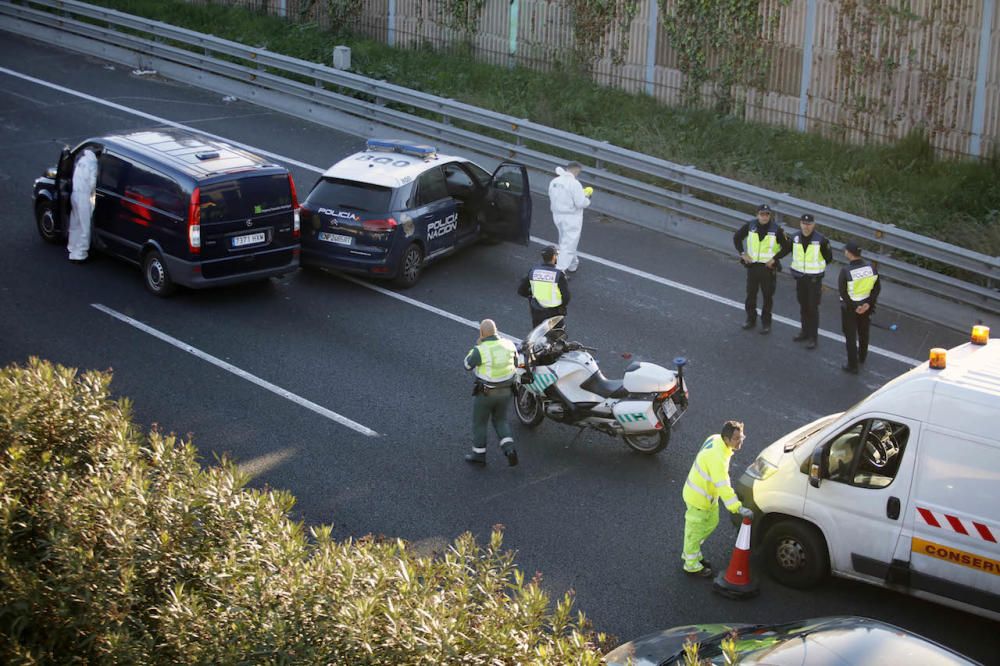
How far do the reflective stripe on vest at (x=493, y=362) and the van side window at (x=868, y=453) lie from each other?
10.4ft

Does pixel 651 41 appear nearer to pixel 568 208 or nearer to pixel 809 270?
pixel 568 208

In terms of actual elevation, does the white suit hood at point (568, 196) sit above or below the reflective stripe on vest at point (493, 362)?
above

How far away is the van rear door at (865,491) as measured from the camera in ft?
28.6

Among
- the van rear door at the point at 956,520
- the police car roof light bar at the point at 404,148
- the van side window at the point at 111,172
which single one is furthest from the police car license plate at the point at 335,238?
the van rear door at the point at 956,520

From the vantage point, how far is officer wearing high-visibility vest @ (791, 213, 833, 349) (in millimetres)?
13702

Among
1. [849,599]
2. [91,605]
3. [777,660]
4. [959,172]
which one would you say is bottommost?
[849,599]

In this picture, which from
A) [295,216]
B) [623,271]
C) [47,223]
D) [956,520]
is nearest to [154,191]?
[295,216]

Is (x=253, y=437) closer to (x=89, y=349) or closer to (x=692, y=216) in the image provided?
(x=89, y=349)

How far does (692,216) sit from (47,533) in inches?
518

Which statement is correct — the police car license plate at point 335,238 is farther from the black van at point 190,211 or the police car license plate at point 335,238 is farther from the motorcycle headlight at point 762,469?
the motorcycle headlight at point 762,469

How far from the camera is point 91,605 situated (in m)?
5.24

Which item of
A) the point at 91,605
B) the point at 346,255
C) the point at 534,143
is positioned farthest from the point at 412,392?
the point at 534,143

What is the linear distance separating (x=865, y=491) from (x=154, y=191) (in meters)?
9.52

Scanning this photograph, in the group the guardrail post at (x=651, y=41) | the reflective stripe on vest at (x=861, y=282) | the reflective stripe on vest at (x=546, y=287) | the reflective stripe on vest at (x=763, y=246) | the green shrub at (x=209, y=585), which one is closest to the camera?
the green shrub at (x=209, y=585)
